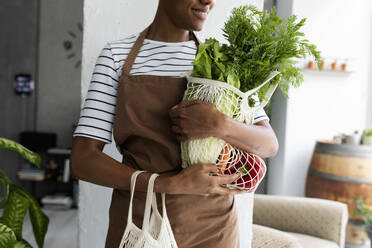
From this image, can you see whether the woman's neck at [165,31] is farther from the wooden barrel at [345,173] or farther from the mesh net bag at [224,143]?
the wooden barrel at [345,173]

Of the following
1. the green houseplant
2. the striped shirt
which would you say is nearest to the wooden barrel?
the striped shirt

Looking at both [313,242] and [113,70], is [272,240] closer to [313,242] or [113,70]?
[313,242]

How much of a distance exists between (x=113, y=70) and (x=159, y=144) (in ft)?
0.76

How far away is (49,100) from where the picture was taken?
514 cm

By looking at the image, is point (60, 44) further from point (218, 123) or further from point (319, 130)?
point (218, 123)

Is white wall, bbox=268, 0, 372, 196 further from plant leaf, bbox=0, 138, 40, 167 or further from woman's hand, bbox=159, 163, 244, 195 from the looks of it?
woman's hand, bbox=159, 163, 244, 195

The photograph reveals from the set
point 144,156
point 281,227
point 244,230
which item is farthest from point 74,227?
point 144,156

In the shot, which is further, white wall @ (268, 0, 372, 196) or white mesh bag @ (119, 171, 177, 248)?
white wall @ (268, 0, 372, 196)

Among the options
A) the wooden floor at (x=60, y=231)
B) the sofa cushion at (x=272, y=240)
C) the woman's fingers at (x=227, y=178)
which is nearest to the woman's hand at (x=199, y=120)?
the woman's fingers at (x=227, y=178)

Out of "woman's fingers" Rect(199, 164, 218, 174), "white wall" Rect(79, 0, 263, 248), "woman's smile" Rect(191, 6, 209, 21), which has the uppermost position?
"white wall" Rect(79, 0, 263, 248)

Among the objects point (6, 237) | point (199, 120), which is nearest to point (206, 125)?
point (199, 120)

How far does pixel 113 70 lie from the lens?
0.94 m

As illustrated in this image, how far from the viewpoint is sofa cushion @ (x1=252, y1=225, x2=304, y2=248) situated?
1.81m

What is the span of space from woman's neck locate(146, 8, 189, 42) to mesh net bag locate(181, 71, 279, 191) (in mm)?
195
